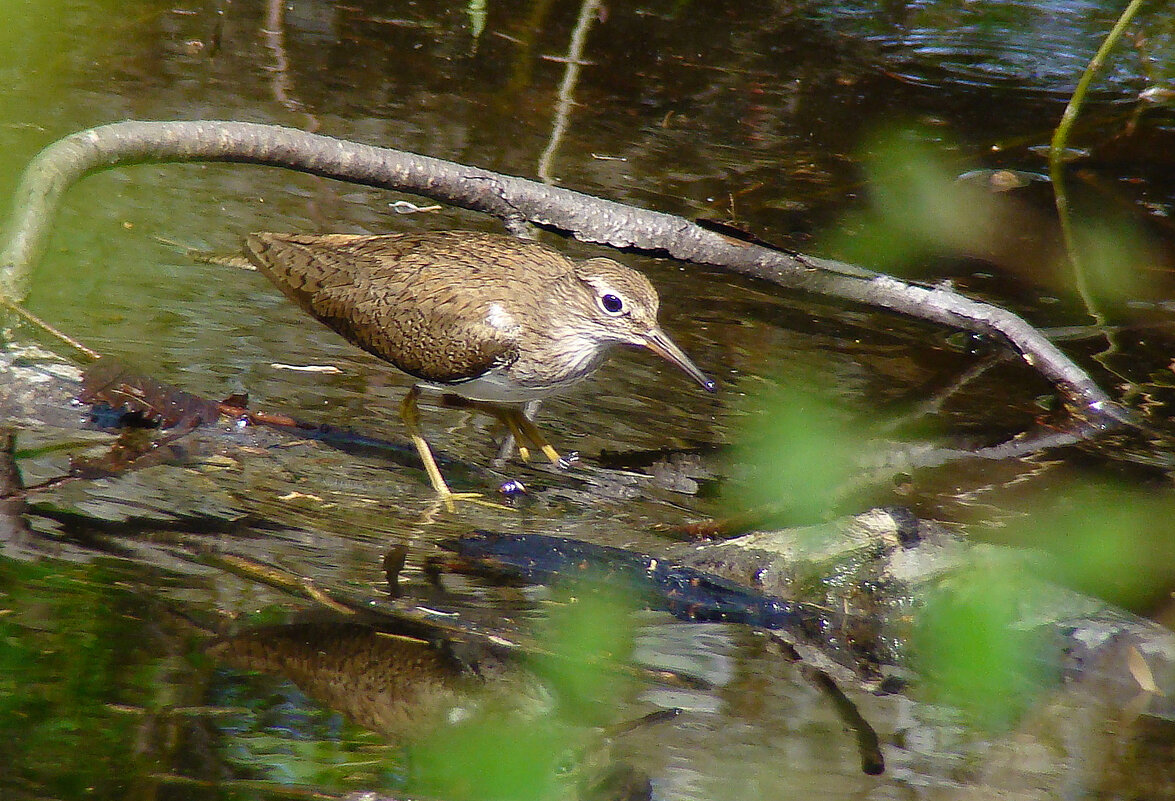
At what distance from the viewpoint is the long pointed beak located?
4.89m

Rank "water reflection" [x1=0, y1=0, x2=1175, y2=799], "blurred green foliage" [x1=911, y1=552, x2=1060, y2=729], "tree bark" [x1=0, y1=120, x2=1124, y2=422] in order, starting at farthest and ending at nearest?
"tree bark" [x1=0, y1=120, x2=1124, y2=422], "blurred green foliage" [x1=911, y1=552, x2=1060, y2=729], "water reflection" [x1=0, y1=0, x2=1175, y2=799]

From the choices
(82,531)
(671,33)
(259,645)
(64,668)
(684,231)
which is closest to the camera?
(64,668)

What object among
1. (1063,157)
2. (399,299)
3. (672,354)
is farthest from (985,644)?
(1063,157)

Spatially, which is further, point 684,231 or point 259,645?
point 684,231

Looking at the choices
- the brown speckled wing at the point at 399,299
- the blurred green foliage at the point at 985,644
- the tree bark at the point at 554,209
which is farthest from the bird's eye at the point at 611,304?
the blurred green foliage at the point at 985,644

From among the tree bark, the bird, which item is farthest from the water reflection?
the tree bark

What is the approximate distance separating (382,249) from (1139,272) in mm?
4624

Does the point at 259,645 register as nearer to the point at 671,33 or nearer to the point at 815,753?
the point at 815,753

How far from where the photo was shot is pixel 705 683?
3289 millimetres

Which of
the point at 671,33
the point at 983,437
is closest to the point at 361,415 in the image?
the point at 983,437

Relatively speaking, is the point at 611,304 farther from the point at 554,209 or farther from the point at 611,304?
the point at 554,209

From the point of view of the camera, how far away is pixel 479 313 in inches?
199

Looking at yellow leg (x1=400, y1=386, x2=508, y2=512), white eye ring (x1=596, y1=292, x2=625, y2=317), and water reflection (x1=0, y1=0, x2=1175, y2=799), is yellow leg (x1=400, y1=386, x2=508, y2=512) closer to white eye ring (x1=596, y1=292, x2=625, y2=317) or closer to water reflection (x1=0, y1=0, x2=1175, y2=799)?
water reflection (x1=0, y1=0, x2=1175, y2=799)

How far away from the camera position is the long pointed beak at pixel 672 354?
4895mm
